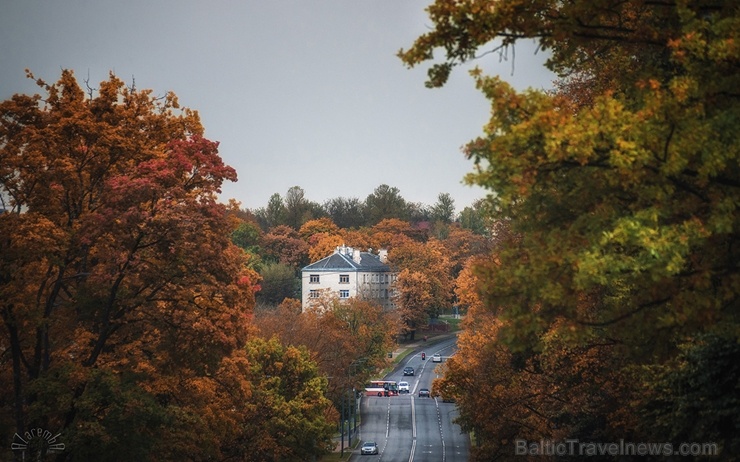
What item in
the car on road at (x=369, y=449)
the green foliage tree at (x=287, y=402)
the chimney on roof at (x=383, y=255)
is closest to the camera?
the green foliage tree at (x=287, y=402)

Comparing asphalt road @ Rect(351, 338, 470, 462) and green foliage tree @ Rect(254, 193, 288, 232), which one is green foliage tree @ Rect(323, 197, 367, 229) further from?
asphalt road @ Rect(351, 338, 470, 462)

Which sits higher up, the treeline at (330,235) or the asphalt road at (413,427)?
the treeline at (330,235)

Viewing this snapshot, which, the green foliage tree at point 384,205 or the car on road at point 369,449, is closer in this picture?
the car on road at point 369,449

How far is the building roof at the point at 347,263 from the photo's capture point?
131 m

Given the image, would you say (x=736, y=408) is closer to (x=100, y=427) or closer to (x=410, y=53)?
(x=410, y=53)

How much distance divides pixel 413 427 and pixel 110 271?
56.0 m

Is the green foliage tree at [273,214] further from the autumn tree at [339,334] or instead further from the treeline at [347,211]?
the autumn tree at [339,334]

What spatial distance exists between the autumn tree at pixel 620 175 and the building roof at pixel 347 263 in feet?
386

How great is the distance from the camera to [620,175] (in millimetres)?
11820

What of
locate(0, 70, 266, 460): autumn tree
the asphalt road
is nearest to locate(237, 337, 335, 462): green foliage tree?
the asphalt road

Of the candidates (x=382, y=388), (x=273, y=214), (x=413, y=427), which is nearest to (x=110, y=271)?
(x=413, y=427)

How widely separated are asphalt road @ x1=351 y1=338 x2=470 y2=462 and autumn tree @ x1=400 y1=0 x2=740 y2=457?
132 feet

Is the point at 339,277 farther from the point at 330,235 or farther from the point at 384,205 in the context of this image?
the point at 384,205

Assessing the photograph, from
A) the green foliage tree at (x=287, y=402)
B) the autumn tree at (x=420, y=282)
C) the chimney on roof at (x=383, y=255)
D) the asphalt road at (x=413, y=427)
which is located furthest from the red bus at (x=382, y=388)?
the chimney on roof at (x=383, y=255)
